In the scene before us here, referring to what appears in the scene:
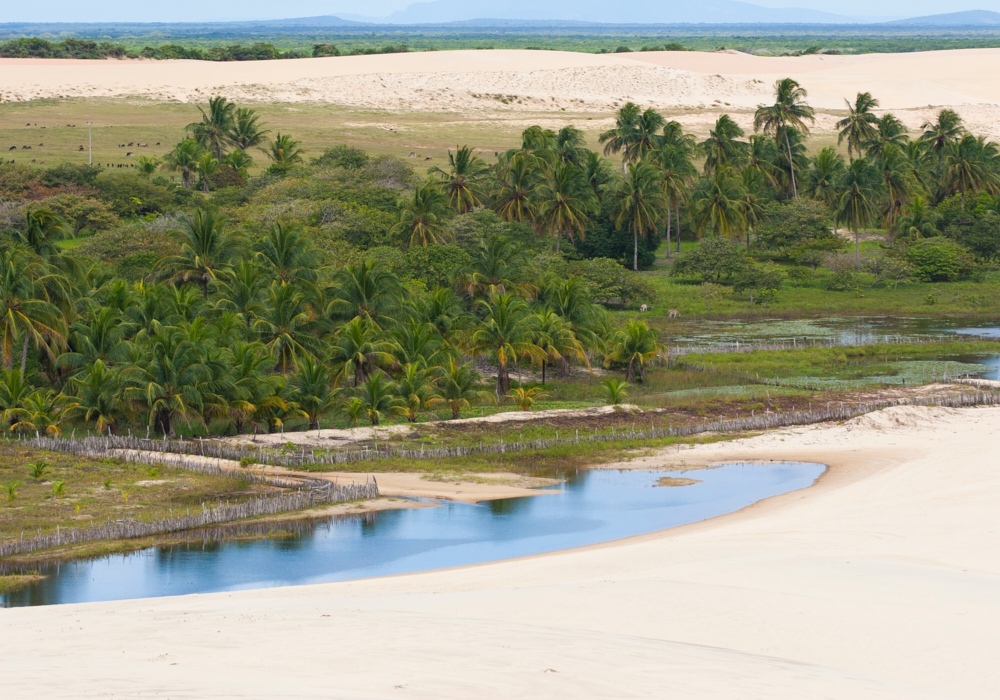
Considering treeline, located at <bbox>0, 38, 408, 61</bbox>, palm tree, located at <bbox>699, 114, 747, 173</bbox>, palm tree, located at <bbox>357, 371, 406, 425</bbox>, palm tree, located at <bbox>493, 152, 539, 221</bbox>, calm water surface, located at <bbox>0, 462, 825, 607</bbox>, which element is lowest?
calm water surface, located at <bbox>0, 462, 825, 607</bbox>

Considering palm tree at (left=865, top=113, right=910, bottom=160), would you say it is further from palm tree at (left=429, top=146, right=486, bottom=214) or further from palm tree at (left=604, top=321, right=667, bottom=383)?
palm tree at (left=604, top=321, right=667, bottom=383)

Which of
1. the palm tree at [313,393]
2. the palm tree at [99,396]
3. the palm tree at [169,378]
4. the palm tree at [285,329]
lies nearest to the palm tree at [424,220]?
the palm tree at [285,329]

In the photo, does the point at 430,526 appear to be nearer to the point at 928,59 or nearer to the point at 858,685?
the point at 858,685

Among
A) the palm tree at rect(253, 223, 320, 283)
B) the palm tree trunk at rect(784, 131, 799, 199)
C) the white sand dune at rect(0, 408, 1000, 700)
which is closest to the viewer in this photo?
the white sand dune at rect(0, 408, 1000, 700)

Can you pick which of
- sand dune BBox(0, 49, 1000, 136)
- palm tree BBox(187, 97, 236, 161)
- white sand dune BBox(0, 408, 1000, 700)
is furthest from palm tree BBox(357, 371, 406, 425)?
sand dune BBox(0, 49, 1000, 136)

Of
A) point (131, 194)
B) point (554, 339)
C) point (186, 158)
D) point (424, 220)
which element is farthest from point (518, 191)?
point (131, 194)

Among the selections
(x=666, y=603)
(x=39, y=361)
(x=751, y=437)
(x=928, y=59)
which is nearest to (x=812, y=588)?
(x=666, y=603)
